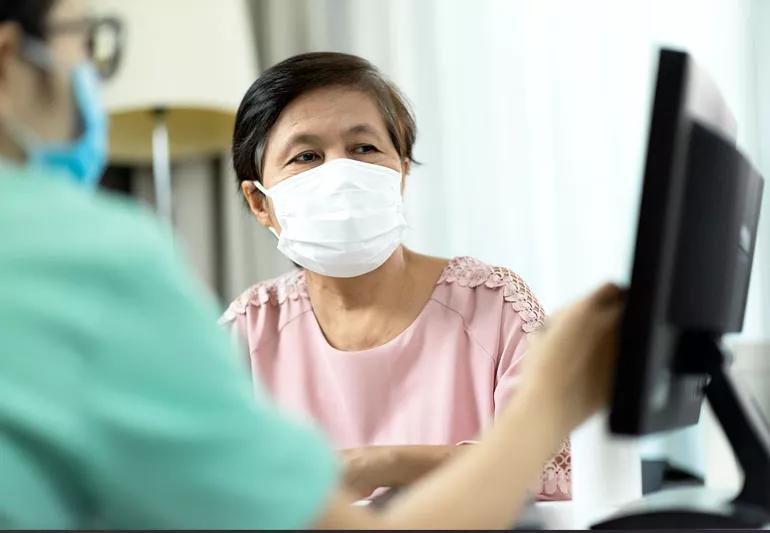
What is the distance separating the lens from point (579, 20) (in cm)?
244

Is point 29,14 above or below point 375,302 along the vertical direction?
above

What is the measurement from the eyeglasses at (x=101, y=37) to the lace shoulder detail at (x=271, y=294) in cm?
75

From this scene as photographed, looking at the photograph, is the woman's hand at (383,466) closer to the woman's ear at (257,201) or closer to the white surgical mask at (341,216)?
the white surgical mask at (341,216)

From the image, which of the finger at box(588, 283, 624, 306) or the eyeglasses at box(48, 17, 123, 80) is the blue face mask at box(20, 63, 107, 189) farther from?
the finger at box(588, 283, 624, 306)

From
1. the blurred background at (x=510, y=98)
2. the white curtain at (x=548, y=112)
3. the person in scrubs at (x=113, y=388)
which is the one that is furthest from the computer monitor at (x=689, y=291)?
the white curtain at (x=548, y=112)

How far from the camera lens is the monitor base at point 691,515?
0.76m

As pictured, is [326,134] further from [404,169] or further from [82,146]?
[82,146]

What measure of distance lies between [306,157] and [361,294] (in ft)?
0.74

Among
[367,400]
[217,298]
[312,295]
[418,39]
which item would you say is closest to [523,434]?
[367,400]

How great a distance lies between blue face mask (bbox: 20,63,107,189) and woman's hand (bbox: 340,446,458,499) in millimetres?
624

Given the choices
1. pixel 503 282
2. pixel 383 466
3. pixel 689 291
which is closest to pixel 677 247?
pixel 689 291

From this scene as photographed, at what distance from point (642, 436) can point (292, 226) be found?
33.5 inches

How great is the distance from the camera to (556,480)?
1209 mm

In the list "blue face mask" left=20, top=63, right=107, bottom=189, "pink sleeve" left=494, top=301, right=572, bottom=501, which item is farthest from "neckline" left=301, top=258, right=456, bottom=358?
"blue face mask" left=20, top=63, right=107, bottom=189
